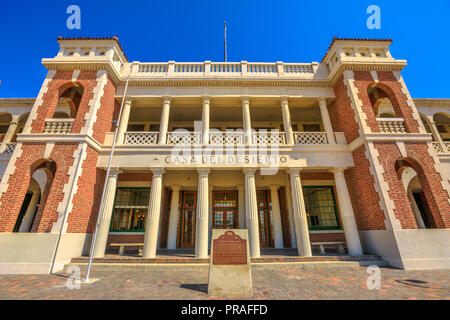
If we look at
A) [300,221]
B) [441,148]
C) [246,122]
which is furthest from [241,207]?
[441,148]

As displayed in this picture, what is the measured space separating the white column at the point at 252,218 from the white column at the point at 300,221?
1.87m

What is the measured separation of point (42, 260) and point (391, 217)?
13.2 m

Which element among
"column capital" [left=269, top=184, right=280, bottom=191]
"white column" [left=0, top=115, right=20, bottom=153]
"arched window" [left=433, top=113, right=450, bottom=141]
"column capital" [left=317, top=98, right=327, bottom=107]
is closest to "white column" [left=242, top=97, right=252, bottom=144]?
"column capital" [left=269, top=184, right=280, bottom=191]

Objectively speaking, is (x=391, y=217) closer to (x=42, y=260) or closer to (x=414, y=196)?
(x=414, y=196)

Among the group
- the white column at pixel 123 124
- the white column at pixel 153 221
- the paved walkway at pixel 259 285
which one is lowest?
the paved walkway at pixel 259 285

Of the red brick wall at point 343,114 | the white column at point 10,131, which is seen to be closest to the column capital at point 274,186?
the red brick wall at point 343,114

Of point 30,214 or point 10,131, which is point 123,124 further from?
point 10,131

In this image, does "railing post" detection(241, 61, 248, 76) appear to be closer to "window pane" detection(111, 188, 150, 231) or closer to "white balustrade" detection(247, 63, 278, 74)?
"white balustrade" detection(247, 63, 278, 74)

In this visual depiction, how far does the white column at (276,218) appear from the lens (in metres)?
11.2

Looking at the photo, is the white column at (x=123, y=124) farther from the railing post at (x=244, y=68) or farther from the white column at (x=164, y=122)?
the railing post at (x=244, y=68)

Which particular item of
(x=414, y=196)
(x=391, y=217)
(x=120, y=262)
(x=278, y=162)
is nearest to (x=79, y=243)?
(x=120, y=262)

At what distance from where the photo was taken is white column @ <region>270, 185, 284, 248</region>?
11246 mm

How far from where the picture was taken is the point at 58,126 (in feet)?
29.0

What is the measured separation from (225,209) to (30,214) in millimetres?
11219
